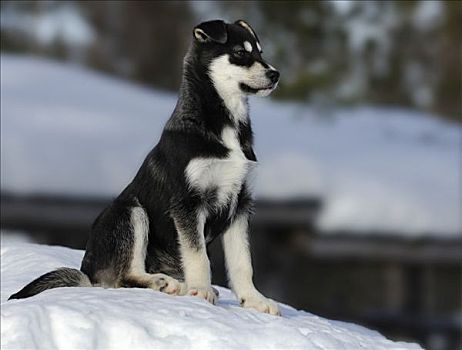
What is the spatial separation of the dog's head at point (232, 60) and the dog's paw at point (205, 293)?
32.4 inches

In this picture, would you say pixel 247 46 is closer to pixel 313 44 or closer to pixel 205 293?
pixel 205 293

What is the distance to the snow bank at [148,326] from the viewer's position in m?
3.33

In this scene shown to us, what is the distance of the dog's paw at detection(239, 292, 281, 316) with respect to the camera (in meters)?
4.08

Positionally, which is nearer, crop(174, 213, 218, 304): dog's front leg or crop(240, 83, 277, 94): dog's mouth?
crop(174, 213, 218, 304): dog's front leg

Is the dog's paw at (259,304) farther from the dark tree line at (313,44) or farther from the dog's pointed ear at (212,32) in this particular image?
the dark tree line at (313,44)

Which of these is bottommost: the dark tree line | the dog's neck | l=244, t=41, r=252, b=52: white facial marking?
the dog's neck

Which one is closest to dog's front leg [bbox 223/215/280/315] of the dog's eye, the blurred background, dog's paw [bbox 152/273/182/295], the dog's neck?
dog's paw [bbox 152/273/182/295]

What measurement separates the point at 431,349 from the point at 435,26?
9.53 m

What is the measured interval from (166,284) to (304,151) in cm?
916

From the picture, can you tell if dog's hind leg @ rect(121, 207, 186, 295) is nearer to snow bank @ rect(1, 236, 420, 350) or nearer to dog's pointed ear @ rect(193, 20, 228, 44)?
snow bank @ rect(1, 236, 420, 350)

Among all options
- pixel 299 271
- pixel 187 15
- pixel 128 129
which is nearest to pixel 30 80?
pixel 128 129

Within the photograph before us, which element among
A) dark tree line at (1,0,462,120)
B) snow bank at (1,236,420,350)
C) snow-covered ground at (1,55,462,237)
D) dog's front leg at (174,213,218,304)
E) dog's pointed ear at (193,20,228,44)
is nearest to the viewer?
snow bank at (1,236,420,350)

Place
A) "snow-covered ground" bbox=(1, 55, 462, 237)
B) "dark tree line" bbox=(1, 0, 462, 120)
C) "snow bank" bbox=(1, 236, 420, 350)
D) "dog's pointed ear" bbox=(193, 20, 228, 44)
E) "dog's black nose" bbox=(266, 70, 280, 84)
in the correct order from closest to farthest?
"snow bank" bbox=(1, 236, 420, 350) < "dog's black nose" bbox=(266, 70, 280, 84) < "dog's pointed ear" bbox=(193, 20, 228, 44) < "snow-covered ground" bbox=(1, 55, 462, 237) < "dark tree line" bbox=(1, 0, 462, 120)

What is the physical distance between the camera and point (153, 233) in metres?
4.42
